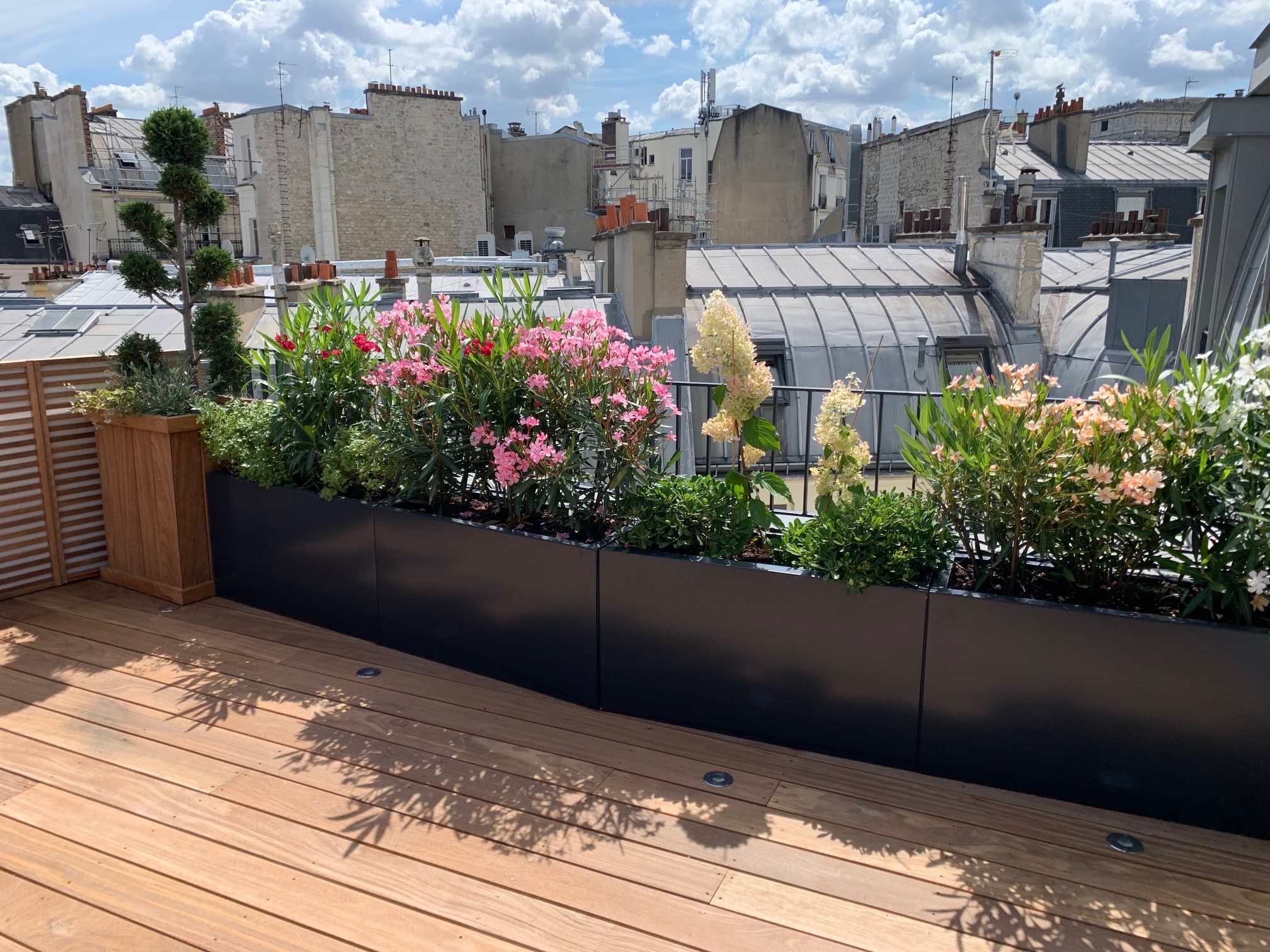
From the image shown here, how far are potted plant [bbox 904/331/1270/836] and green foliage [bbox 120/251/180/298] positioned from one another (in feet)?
11.5

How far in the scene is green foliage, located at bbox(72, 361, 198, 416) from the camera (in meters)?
3.97

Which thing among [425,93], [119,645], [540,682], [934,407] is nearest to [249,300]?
[119,645]

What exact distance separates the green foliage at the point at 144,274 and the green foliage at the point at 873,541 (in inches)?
127

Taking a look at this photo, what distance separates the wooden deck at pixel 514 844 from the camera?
2064mm

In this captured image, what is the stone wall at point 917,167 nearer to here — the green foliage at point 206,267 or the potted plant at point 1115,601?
the green foliage at point 206,267

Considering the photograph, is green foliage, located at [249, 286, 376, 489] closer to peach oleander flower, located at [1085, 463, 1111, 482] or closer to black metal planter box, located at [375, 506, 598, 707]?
black metal planter box, located at [375, 506, 598, 707]

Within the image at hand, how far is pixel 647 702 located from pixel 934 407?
1.28m

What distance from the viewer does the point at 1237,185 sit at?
13.0ft

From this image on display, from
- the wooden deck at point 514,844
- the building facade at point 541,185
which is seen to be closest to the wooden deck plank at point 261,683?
the wooden deck at point 514,844

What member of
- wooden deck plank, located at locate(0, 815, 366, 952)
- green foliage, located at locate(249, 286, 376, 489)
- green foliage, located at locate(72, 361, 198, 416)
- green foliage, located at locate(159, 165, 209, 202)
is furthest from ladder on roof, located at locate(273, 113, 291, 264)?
wooden deck plank, located at locate(0, 815, 366, 952)

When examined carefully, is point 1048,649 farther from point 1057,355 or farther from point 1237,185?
point 1057,355

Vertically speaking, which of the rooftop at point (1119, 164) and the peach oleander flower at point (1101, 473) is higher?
the rooftop at point (1119, 164)

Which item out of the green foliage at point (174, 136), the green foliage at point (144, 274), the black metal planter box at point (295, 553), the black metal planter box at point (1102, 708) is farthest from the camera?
the green foliage at point (144, 274)

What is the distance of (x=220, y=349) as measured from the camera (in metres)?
4.35
